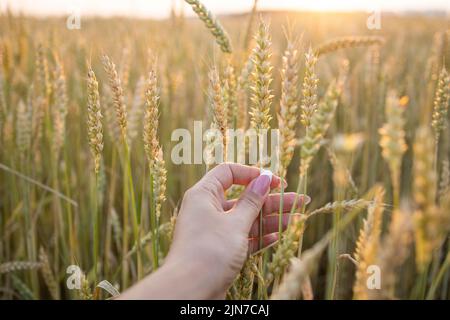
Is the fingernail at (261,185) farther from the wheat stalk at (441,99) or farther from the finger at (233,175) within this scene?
the wheat stalk at (441,99)

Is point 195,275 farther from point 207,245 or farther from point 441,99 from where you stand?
point 441,99

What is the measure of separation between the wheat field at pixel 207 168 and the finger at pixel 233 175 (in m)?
0.10

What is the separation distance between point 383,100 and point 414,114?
605 mm

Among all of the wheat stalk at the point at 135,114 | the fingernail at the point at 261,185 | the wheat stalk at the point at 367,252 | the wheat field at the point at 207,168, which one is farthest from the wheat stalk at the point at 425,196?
the wheat stalk at the point at 135,114

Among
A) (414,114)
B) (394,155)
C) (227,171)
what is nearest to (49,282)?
(227,171)

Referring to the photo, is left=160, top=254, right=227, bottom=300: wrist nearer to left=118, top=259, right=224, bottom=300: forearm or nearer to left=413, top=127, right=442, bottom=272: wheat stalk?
left=118, top=259, right=224, bottom=300: forearm

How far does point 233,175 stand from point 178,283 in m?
0.45

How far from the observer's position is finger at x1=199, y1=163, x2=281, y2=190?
44.7 inches

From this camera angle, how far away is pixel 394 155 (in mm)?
553

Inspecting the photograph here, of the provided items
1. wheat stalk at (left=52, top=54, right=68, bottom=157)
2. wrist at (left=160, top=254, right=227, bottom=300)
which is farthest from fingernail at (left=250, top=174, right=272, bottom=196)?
wheat stalk at (left=52, top=54, right=68, bottom=157)

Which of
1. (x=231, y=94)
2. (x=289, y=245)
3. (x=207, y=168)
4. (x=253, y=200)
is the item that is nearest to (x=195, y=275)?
(x=289, y=245)

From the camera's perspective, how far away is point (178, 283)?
0.79 meters

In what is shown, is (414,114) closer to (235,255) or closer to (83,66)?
(83,66)

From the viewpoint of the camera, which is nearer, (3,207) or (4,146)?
(4,146)
